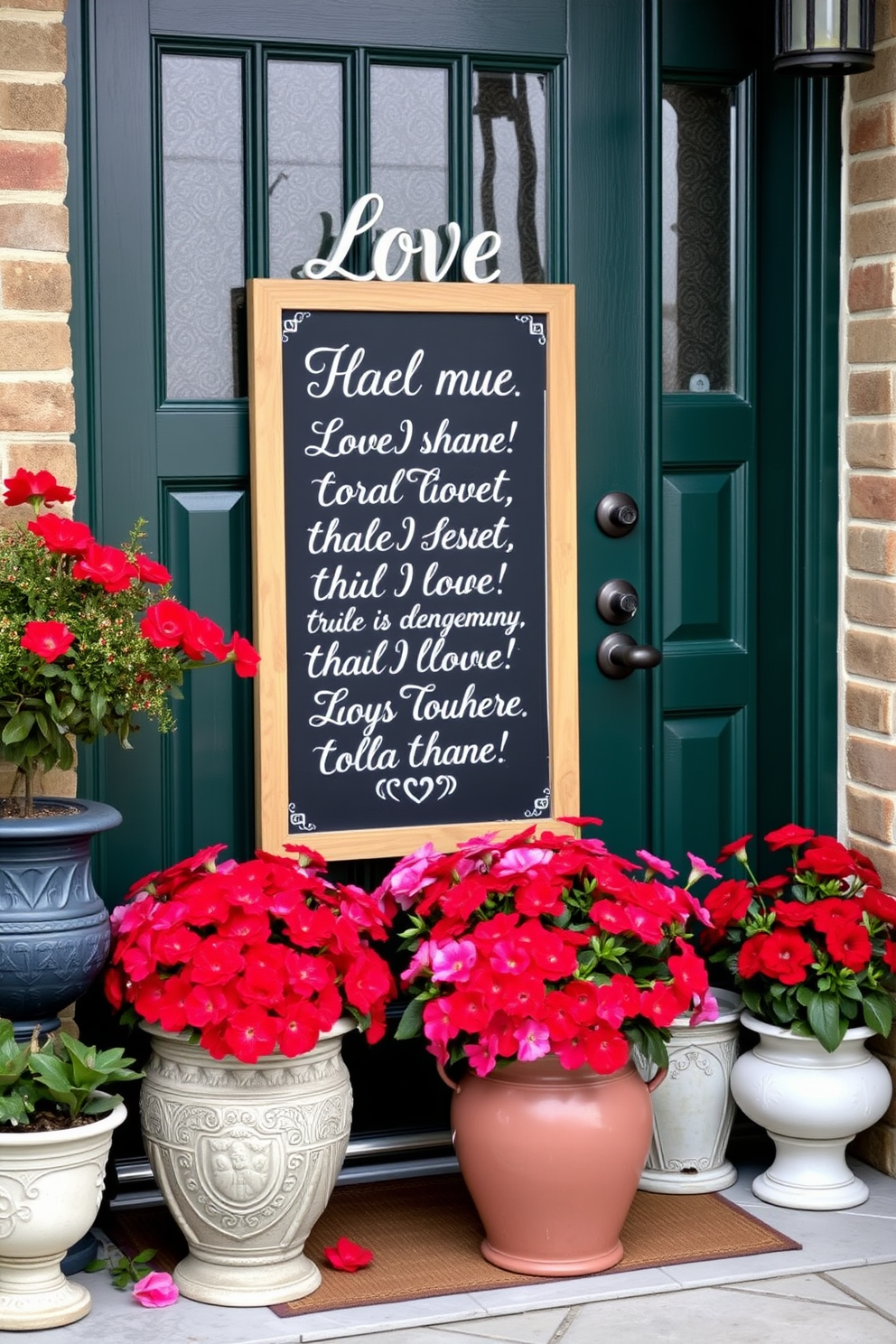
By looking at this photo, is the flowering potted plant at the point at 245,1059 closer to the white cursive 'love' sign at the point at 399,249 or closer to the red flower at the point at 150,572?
the red flower at the point at 150,572

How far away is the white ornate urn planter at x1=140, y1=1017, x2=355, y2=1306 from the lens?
8.64ft

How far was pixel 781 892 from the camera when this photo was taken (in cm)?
318

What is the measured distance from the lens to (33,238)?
2.76 meters

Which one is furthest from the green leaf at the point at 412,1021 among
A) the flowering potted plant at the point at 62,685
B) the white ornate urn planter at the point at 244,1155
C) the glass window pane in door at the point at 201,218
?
the glass window pane in door at the point at 201,218

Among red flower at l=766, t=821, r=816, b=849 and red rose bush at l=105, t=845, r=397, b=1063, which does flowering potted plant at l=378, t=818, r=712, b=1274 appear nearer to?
red rose bush at l=105, t=845, r=397, b=1063

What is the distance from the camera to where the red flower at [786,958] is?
301 cm

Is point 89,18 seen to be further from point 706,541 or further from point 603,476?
point 706,541

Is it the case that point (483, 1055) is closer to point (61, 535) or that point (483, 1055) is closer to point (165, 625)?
point (165, 625)

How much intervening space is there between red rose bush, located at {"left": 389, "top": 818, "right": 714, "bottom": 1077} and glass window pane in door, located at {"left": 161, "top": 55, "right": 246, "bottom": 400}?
0.91m

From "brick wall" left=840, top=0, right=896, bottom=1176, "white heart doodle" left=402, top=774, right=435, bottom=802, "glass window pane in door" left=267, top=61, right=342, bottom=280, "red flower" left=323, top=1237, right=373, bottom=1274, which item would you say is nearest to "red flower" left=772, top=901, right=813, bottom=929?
"brick wall" left=840, top=0, right=896, bottom=1176

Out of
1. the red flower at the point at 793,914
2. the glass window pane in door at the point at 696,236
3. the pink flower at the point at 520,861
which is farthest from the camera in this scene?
the glass window pane in door at the point at 696,236

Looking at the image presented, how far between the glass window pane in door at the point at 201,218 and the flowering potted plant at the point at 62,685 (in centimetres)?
45

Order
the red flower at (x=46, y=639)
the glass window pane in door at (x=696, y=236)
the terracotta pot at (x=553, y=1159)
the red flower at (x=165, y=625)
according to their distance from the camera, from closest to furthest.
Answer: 1. the red flower at (x=46, y=639)
2. the red flower at (x=165, y=625)
3. the terracotta pot at (x=553, y=1159)
4. the glass window pane in door at (x=696, y=236)

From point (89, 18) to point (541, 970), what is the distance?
5.53ft
